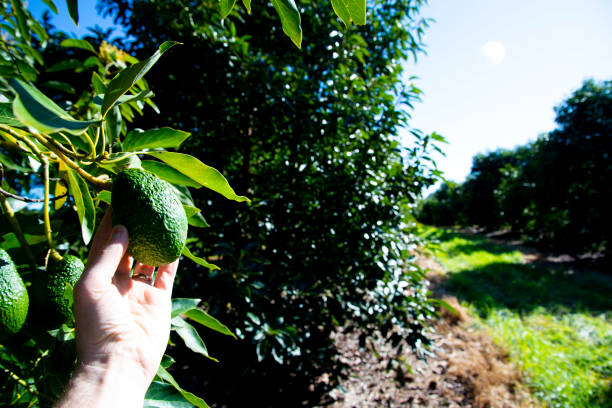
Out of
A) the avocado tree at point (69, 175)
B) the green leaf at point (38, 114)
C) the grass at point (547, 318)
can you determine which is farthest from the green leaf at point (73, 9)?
the grass at point (547, 318)

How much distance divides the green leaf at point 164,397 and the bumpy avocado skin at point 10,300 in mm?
422

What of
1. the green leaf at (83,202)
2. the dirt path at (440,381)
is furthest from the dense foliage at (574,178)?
the green leaf at (83,202)

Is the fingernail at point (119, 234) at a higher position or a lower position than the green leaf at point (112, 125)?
lower

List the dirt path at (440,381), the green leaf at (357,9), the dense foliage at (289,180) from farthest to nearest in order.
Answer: the dirt path at (440,381) → the dense foliage at (289,180) → the green leaf at (357,9)

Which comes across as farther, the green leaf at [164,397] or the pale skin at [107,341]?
the green leaf at [164,397]

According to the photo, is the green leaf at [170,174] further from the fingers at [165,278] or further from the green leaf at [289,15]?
the green leaf at [289,15]

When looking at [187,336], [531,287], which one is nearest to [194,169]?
[187,336]

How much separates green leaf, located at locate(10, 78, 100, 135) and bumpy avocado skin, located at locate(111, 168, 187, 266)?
0.26 meters

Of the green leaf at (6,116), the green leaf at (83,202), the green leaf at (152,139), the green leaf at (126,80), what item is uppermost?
the green leaf at (126,80)

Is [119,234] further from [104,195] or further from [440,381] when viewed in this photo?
[440,381]

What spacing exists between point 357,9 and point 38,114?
25.1 inches

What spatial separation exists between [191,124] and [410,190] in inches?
88.8

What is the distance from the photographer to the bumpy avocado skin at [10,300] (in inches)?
29.9

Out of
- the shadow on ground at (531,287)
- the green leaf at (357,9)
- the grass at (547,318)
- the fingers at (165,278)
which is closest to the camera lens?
the green leaf at (357,9)
